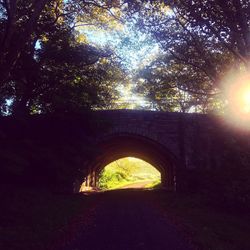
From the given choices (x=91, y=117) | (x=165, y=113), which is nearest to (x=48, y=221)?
(x=91, y=117)

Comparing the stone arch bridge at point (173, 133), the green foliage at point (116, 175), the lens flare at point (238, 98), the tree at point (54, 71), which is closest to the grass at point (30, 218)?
the tree at point (54, 71)

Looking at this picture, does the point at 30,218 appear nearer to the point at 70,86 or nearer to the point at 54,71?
the point at 70,86

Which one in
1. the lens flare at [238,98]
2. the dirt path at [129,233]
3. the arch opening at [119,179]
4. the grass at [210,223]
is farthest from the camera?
the arch opening at [119,179]

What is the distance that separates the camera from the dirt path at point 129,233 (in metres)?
8.34

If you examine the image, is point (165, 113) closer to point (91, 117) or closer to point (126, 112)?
point (126, 112)

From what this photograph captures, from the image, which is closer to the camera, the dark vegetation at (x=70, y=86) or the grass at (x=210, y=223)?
the grass at (x=210, y=223)

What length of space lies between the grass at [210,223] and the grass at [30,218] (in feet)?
12.9

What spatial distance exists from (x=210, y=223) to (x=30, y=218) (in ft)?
19.8

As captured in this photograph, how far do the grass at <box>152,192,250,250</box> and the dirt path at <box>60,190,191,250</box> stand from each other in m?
0.52

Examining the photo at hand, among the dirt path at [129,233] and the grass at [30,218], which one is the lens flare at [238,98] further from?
the grass at [30,218]

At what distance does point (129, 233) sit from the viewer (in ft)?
32.5

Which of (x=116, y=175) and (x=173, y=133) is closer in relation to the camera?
(x=173, y=133)

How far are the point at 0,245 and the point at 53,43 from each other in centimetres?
1716

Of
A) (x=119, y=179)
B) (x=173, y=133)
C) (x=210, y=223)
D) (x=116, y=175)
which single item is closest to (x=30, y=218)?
(x=210, y=223)
